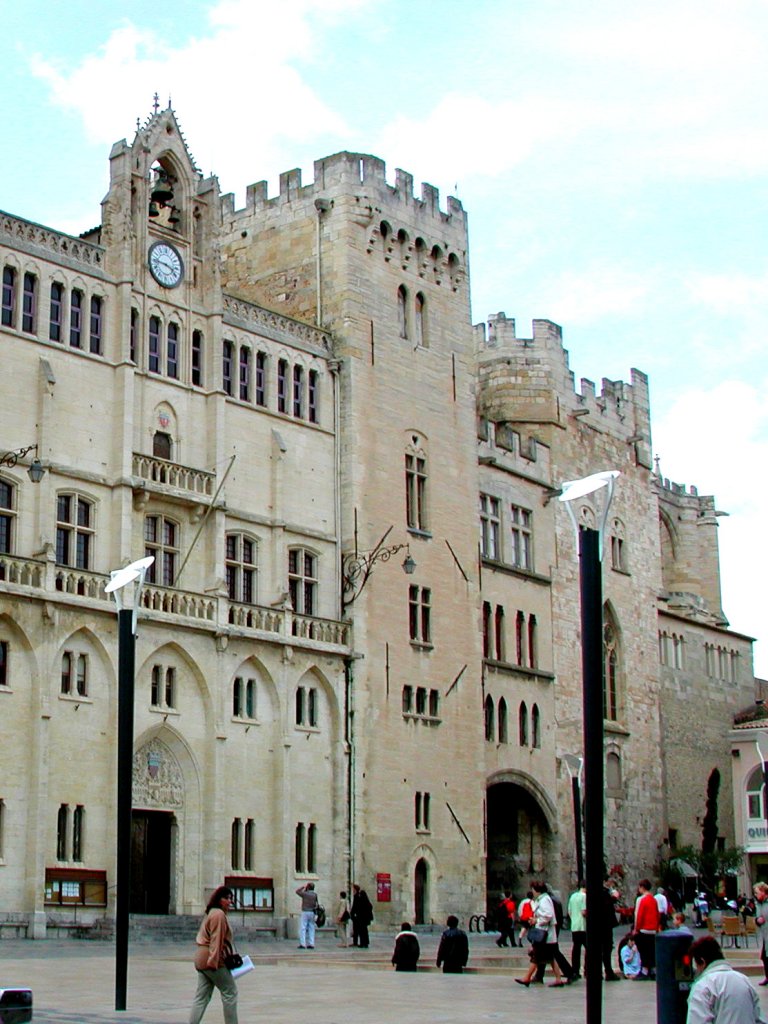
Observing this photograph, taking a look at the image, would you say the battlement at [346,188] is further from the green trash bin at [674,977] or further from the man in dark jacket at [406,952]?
the green trash bin at [674,977]

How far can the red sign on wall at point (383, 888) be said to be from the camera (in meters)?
42.8

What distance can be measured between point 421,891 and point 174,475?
14018 mm

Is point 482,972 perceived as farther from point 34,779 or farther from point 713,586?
point 713,586

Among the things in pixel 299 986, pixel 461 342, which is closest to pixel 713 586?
pixel 461 342

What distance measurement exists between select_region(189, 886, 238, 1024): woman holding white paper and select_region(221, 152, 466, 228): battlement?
33.8 metres

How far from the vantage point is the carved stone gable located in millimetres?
38094

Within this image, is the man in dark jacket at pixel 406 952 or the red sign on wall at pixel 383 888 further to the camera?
the red sign on wall at pixel 383 888

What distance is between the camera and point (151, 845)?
127 ft

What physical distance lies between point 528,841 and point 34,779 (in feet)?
71.0

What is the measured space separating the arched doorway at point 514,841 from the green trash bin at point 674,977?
3761 centimetres

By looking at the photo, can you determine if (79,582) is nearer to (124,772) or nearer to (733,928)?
(733,928)

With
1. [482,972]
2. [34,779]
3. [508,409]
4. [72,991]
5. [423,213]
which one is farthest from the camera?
[508,409]

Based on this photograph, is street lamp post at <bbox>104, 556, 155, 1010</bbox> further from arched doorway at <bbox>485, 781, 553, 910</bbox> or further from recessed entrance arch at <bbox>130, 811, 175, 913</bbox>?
arched doorway at <bbox>485, 781, 553, 910</bbox>

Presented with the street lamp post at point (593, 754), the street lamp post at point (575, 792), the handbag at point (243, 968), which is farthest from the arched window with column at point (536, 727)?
the street lamp post at point (593, 754)
